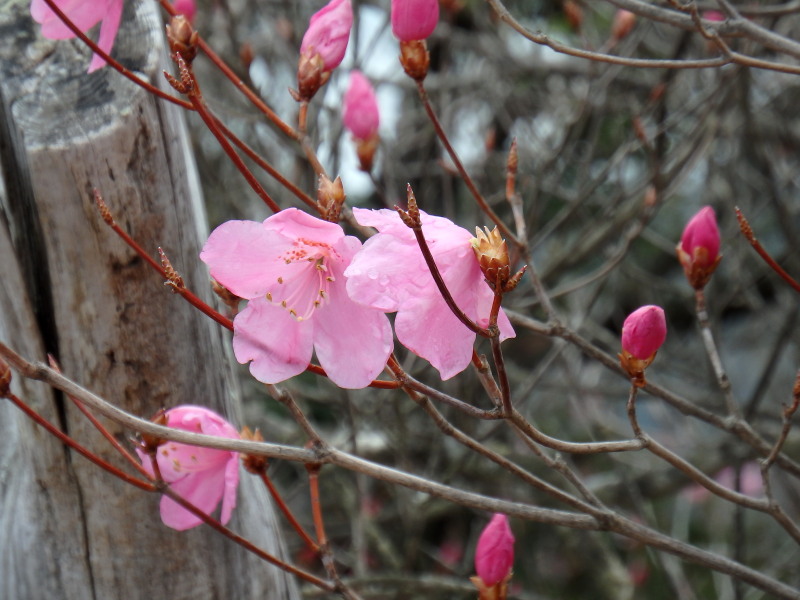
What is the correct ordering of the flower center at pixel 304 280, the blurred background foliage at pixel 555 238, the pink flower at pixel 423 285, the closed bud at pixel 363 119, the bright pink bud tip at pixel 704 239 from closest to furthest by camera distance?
the pink flower at pixel 423 285, the flower center at pixel 304 280, the bright pink bud tip at pixel 704 239, the closed bud at pixel 363 119, the blurred background foliage at pixel 555 238

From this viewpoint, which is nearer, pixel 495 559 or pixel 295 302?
pixel 295 302

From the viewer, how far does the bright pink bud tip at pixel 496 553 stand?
4.51ft

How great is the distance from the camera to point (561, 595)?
13.2ft

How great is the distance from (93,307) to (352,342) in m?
0.47

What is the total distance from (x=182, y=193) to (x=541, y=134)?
104 inches

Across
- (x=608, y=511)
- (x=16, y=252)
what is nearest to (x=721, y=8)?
(x=608, y=511)

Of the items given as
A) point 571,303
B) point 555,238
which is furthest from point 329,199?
point 571,303

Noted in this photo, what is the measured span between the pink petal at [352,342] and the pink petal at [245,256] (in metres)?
0.08

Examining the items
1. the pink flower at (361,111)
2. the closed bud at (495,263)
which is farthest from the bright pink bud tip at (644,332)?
the pink flower at (361,111)

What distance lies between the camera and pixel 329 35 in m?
1.37

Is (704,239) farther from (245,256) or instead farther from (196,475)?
(196,475)

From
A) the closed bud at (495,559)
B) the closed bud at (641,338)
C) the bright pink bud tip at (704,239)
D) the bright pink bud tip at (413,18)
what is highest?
the bright pink bud tip at (413,18)

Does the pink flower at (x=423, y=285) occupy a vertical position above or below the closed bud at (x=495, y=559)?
above

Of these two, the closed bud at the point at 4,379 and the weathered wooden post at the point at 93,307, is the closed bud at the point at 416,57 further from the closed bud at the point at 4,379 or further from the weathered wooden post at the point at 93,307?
the closed bud at the point at 4,379
